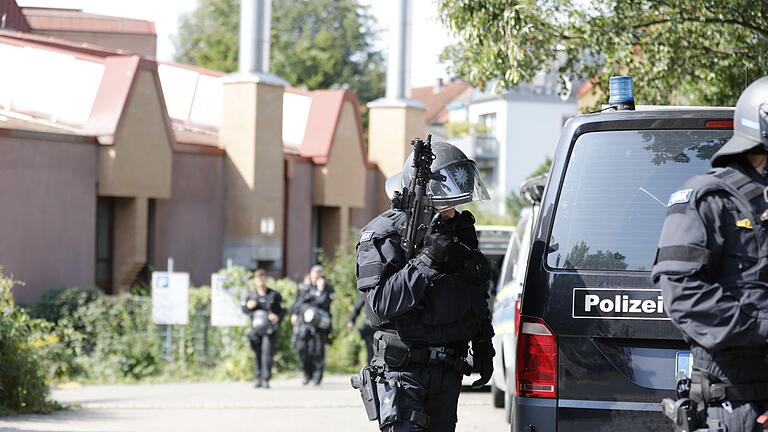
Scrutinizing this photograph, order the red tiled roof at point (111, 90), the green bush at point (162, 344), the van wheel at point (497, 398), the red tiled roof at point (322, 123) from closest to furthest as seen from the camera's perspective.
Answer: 1. the van wheel at point (497, 398)
2. the green bush at point (162, 344)
3. the red tiled roof at point (111, 90)
4. the red tiled roof at point (322, 123)

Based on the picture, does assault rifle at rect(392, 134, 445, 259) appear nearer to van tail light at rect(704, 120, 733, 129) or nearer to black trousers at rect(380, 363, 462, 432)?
black trousers at rect(380, 363, 462, 432)

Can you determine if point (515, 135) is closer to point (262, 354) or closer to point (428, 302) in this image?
point (262, 354)

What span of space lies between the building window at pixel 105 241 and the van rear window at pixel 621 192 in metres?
18.9

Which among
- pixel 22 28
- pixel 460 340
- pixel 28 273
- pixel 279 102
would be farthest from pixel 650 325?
pixel 279 102

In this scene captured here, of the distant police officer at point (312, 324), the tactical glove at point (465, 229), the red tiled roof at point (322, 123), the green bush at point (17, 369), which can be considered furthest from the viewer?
the red tiled roof at point (322, 123)

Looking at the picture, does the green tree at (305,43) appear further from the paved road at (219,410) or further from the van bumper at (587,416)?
the van bumper at (587,416)

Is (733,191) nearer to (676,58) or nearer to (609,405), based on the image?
(609,405)

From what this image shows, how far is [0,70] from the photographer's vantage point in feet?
75.4

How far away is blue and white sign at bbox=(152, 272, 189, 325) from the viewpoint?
17859 millimetres

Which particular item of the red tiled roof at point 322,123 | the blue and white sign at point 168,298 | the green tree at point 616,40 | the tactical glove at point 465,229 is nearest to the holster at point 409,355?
the tactical glove at point 465,229

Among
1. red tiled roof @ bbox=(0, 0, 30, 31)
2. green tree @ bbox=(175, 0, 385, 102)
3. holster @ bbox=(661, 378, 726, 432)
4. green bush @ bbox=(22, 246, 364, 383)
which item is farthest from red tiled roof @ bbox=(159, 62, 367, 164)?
green tree @ bbox=(175, 0, 385, 102)

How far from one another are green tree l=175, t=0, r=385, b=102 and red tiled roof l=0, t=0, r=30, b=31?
38.6 meters

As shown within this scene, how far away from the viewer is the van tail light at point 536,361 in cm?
509

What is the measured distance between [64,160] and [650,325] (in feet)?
58.8
